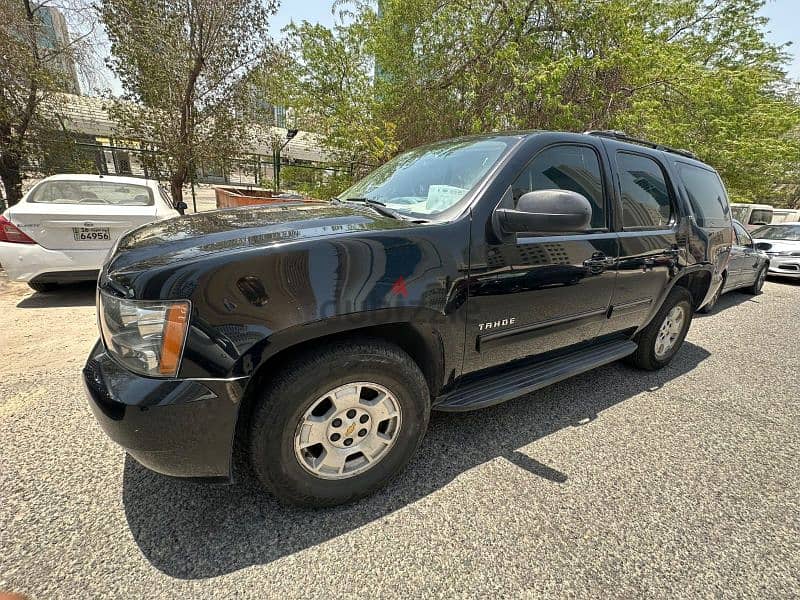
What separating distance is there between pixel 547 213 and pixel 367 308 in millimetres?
991

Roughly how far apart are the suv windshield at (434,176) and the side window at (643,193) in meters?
1.03

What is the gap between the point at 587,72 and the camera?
30.6ft

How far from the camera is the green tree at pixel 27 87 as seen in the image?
6.65 metres

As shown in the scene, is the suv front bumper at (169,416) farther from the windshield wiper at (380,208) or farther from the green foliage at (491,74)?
the green foliage at (491,74)

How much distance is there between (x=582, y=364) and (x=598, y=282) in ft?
1.89

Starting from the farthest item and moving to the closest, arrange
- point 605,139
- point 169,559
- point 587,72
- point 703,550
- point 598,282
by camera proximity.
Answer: point 587,72, point 605,139, point 598,282, point 703,550, point 169,559

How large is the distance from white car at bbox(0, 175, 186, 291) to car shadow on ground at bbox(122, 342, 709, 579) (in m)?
3.48

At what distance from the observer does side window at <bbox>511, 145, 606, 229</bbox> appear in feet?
7.33

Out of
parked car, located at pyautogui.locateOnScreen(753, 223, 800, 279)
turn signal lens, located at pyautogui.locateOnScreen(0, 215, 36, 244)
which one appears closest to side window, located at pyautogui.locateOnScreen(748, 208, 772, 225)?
parked car, located at pyautogui.locateOnScreen(753, 223, 800, 279)

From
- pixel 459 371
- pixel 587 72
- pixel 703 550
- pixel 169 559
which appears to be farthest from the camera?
pixel 587 72

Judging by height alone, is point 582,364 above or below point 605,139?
below

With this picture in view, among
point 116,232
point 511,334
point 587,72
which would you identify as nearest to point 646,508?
point 511,334

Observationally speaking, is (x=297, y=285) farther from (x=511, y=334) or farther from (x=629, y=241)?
(x=629, y=241)

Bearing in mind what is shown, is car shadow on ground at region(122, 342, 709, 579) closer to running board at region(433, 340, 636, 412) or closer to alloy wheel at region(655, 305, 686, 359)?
running board at region(433, 340, 636, 412)
